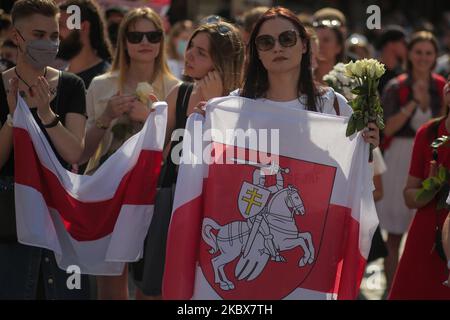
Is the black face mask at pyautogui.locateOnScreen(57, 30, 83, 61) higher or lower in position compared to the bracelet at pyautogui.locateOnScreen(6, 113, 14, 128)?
higher

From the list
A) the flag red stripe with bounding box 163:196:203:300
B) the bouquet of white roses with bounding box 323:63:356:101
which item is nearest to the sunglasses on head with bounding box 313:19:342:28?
the bouquet of white roses with bounding box 323:63:356:101

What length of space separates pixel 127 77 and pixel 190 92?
703mm

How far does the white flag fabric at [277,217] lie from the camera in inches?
182

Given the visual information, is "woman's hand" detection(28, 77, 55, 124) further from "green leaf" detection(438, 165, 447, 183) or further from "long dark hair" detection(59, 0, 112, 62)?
"long dark hair" detection(59, 0, 112, 62)

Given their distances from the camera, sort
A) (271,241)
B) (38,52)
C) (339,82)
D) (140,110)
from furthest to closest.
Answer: (339,82) → (140,110) → (38,52) → (271,241)

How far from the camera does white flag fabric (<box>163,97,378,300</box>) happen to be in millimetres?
4613

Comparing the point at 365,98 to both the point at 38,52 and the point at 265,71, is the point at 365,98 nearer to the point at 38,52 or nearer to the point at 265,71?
the point at 265,71

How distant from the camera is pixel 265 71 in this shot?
4.94 meters

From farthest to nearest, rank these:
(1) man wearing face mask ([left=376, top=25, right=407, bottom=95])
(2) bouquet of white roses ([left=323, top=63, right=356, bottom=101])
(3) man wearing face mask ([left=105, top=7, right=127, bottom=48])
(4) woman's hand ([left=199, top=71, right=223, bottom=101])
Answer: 1. (1) man wearing face mask ([left=376, top=25, right=407, bottom=95])
2. (3) man wearing face mask ([left=105, top=7, right=127, bottom=48])
3. (2) bouquet of white roses ([left=323, top=63, right=356, bottom=101])
4. (4) woman's hand ([left=199, top=71, right=223, bottom=101])

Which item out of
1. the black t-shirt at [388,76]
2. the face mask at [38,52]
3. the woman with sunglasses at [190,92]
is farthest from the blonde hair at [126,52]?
the black t-shirt at [388,76]

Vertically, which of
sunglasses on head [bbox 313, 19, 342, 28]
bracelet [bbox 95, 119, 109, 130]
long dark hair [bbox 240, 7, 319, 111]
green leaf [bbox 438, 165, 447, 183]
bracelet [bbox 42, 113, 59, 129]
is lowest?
green leaf [bbox 438, 165, 447, 183]

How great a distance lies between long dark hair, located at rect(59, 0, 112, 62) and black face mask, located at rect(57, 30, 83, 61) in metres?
0.10

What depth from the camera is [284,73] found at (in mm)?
4824

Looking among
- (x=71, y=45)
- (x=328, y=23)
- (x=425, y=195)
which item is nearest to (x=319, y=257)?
(x=425, y=195)
